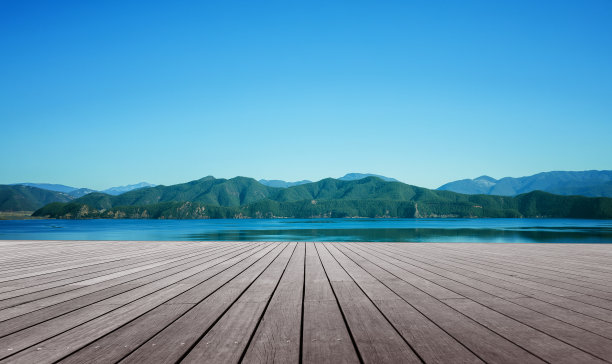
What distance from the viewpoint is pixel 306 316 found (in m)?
2.84

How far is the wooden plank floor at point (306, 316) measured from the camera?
205cm

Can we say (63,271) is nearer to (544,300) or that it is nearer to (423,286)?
(423,286)

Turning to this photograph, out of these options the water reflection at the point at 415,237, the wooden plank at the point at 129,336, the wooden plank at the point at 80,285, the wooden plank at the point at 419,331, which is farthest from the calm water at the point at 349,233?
the wooden plank at the point at 129,336

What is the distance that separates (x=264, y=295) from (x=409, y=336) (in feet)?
5.55

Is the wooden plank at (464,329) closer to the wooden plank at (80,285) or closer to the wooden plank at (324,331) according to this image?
the wooden plank at (324,331)

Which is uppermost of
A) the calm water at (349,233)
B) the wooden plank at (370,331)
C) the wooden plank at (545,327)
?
the wooden plank at (370,331)

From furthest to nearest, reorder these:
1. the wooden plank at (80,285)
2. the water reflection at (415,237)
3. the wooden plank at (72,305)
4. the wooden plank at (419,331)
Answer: the water reflection at (415,237) → the wooden plank at (80,285) → the wooden plank at (72,305) → the wooden plank at (419,331)

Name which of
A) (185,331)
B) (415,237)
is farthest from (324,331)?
(415,237)

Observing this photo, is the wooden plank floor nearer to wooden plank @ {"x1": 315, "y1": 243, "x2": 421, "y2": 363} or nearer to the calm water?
wooden plank @ {"x1": 315, "y1": 243, "x2": 421, "y2": 363}

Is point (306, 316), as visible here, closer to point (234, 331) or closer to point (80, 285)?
point (234, 331)

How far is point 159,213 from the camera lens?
17638 centimetres

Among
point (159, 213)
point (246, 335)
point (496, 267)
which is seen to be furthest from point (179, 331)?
point (159, 213)

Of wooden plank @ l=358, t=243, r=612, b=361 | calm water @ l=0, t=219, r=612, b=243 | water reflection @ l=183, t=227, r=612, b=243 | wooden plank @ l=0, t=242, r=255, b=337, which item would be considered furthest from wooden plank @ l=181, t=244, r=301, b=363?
calm water @ l=0, t=219, r=612, b=243

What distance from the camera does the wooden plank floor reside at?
2055mm
